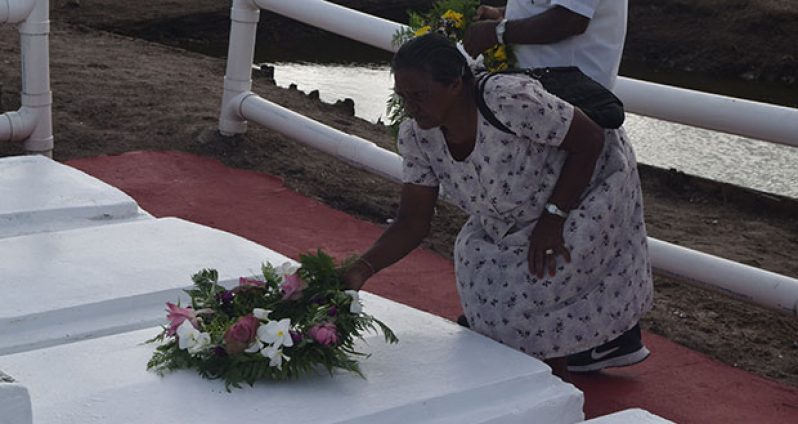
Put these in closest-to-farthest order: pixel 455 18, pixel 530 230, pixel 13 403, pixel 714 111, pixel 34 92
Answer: pixel 13 403 → pixel 530 230 → pixel 455 18 → pixel 714 111 → pixel 34 92

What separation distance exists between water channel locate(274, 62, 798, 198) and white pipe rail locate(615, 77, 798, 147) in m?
2.99

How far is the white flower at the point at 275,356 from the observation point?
2410 millimetres

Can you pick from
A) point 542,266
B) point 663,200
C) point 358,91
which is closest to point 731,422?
point 542,266

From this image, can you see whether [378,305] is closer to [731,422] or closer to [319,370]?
[319,370]

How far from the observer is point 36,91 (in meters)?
5.16

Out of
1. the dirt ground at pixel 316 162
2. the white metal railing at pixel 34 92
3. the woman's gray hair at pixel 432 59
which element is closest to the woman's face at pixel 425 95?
the woman's gray hair at pixel 432 59

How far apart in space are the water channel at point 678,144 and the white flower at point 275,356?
4.81 metres

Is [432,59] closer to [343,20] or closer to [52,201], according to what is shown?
[52,201]

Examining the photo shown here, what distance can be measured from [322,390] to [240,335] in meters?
0.19

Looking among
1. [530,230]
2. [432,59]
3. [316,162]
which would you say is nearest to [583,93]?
[530,230]

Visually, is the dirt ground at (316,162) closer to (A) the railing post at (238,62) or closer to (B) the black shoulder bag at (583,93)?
(A) the railing post at (238,62)

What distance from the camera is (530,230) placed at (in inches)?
120

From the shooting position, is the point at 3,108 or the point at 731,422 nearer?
the point at 731,422

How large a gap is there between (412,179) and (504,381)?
73cm
